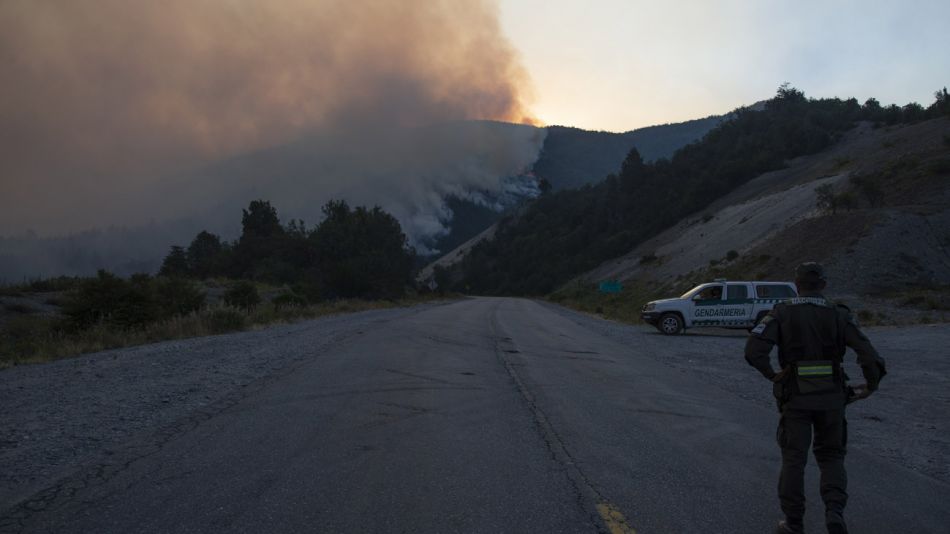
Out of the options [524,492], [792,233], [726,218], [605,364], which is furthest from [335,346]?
[726,218]

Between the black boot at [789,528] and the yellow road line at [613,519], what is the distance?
3.36 feet

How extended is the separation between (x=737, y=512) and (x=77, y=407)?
8.20 metres

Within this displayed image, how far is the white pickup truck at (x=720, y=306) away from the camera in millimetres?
23375

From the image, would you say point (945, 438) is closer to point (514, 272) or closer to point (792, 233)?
point (792, 233)

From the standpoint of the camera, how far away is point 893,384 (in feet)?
39.3

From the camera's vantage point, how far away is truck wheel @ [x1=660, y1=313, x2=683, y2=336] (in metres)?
24.3

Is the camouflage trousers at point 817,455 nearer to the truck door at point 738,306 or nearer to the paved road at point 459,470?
the paved road at point 459,470

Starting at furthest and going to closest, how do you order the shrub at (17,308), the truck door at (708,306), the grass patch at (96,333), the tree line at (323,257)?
the tree line at (323,257) → the shrub at (17,308) → the truck door at (708,306) → the grass patch at (96,333)

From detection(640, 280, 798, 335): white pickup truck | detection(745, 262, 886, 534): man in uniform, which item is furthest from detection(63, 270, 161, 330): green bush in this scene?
detection(745, 262, 886, 534): man in uniform

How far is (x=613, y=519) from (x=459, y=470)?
1.61m

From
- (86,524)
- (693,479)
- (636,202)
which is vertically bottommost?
(693,479)

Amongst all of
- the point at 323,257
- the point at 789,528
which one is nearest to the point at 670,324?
the point at 789,528

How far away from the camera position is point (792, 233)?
139 ft

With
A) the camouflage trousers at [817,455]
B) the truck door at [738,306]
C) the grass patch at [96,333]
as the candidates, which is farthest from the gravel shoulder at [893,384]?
the grass patch at [96,333]
